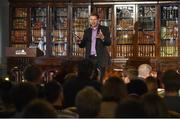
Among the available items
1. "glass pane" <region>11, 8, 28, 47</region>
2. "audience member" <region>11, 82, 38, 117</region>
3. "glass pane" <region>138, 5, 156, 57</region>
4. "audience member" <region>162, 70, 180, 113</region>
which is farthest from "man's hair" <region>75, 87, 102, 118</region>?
"glass pane" <region>11, 8, 28, 47</region>

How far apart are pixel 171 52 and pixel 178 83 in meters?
6.10

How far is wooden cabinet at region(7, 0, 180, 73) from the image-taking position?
34.0 ft

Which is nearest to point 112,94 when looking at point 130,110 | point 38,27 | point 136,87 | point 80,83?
point 136,87

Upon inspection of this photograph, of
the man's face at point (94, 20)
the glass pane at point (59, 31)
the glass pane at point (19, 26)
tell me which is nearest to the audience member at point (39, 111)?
the man's face at point (94, 20)

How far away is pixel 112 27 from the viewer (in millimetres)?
10492

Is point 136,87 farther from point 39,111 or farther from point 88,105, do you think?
point 39,111

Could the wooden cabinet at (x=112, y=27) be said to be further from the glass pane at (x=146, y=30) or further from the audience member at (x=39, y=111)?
the audience member at (x=39, y=111)

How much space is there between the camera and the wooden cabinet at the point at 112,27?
10.4 meters

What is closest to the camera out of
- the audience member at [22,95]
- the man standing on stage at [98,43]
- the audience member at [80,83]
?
the audience member at [22,95]

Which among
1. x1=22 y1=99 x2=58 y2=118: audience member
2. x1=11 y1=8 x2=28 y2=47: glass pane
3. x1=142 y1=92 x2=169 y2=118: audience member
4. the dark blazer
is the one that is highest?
x1=11 y1=8 x2=28 y2=47: glass pane

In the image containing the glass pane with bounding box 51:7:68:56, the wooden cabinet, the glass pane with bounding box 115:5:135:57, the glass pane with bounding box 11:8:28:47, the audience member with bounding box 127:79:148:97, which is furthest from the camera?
the glass pane with bounding box 11:8:28:47

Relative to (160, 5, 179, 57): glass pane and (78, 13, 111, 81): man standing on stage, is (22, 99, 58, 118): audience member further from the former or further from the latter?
→ (160, 5, 179, 57): glass pane

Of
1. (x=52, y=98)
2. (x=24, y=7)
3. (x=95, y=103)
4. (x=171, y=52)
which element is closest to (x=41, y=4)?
(x=24, y=7)

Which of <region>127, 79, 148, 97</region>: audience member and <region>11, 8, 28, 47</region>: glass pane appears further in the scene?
<region>11, 8, 28, 47</region>: glass pane
